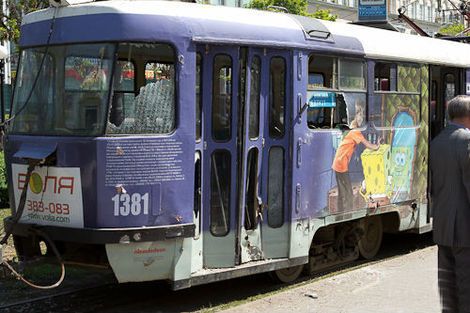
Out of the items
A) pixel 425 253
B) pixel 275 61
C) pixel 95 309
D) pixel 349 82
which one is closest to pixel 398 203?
pixel 425 253

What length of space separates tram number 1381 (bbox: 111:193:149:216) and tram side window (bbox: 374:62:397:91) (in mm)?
3754

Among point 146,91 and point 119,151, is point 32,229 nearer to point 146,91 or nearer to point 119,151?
point 119,151

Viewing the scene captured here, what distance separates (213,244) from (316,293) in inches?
50.9

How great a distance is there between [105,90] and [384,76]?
404 centimetres

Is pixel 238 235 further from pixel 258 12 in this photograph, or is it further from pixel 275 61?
pixel 258 12

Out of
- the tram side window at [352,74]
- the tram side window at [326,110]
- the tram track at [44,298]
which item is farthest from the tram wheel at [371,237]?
the tram track at [44,298]

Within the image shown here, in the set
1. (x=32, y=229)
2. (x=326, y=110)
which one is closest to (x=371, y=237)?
(x=326, y=110)

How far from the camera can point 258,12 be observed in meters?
7.57

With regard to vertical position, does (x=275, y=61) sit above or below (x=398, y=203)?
above

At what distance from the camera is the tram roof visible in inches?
255

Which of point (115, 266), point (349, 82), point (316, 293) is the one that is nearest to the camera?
point (115, 266)

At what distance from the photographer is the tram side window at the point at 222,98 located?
6.98 m

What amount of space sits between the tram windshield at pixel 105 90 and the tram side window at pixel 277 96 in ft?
4.14

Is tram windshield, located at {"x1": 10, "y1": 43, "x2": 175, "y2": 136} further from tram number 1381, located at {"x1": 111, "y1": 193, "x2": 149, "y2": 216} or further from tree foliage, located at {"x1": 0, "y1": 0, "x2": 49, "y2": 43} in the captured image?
tree foliage, located at {"x1": 0, "y1": 0, "x2": 49, "y2": 43}
